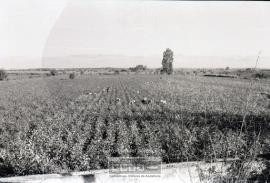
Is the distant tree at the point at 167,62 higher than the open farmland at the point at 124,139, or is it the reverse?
the distant tree at the point at 167,62

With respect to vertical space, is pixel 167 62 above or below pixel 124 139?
above

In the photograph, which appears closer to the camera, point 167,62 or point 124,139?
point 124,139

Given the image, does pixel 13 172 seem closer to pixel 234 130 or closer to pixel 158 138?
pixel 158 138

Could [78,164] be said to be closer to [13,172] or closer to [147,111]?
[13,172]

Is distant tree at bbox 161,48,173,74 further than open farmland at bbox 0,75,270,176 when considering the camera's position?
Yes

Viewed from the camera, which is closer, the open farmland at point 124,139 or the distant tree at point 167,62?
the open farmland at point 124,139

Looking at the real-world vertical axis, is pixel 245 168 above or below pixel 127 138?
above

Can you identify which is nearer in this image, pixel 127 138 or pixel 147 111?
pixel 127 138

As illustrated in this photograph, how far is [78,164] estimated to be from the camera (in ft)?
22.0

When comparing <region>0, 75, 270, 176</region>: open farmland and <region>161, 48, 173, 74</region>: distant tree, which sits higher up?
<region>161, 48, 173, 74</region>: distant tree

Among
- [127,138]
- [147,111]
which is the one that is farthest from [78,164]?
[147,111]

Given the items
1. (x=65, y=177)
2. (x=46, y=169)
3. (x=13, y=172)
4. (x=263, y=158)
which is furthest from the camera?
(x=13, y=172)

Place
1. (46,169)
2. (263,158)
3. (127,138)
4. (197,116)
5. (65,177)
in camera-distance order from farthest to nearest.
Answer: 1. (197,116)
2. (127,138)
3. (46,169)
4. (263,158)
5. (65,177)

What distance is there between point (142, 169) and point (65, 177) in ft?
3.58
